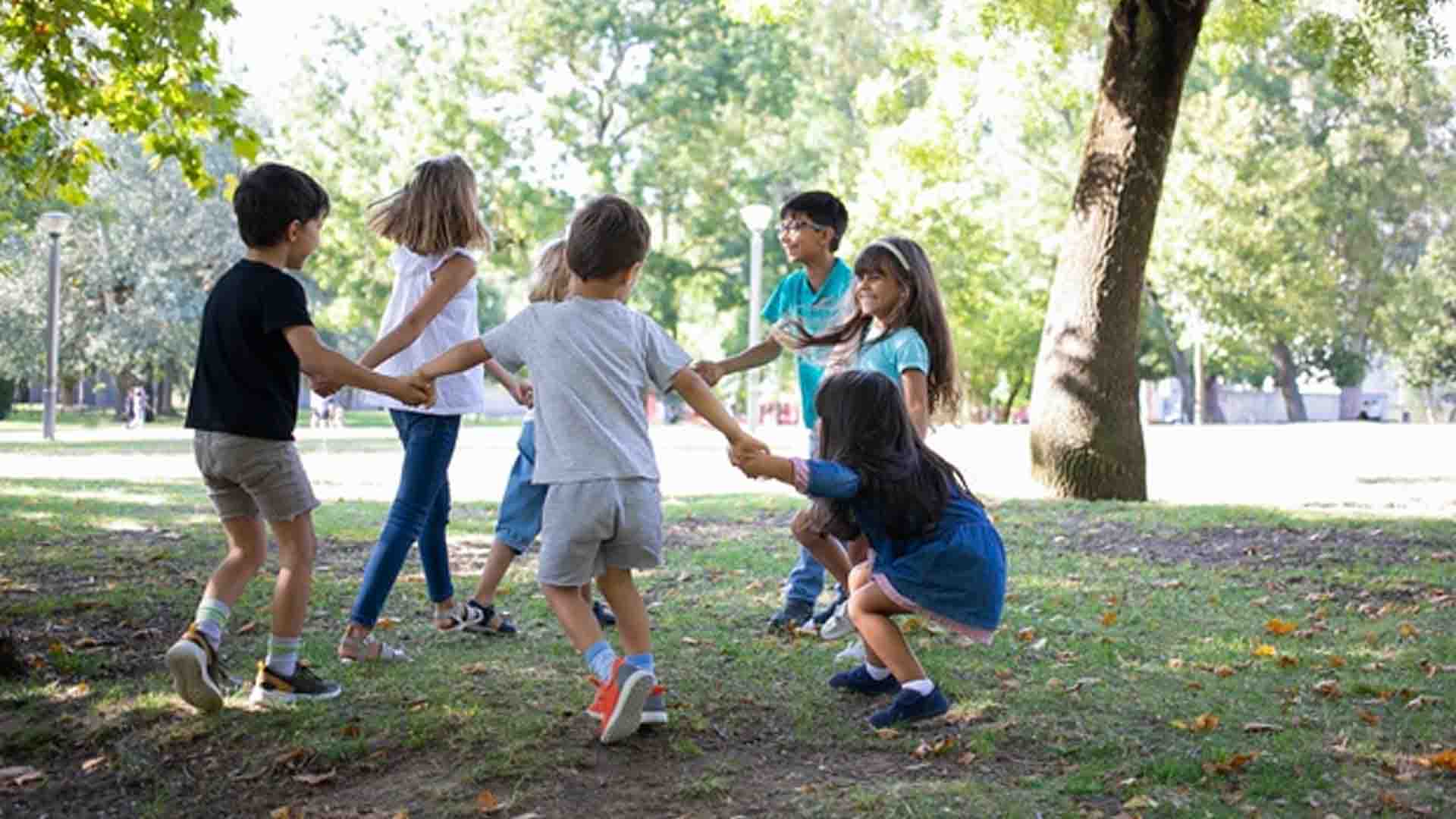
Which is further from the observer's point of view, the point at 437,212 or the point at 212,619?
the point at 437,212

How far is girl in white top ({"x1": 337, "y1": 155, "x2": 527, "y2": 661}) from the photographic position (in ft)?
18.4

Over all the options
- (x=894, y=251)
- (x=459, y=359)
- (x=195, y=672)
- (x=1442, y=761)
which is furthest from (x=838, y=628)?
(x=195, y=672)

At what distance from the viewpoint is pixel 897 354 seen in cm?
544

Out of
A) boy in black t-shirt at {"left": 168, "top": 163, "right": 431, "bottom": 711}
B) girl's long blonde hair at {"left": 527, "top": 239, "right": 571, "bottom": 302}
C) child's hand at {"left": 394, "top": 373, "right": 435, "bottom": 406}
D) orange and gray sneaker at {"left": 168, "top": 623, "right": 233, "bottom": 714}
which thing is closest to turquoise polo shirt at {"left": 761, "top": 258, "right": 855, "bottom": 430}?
girl's long blonde hair at {"left": 527, "top": 239, "right": 571, "bottom": 302}

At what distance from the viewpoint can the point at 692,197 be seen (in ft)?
142

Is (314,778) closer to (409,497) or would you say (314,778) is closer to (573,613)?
(573,613)

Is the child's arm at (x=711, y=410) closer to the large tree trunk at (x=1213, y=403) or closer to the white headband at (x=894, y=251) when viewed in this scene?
the white headband at (x=894, y=251)

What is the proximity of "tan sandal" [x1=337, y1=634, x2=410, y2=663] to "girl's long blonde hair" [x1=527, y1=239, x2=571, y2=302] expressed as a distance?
4.84 ft

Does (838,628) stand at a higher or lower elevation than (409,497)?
lower

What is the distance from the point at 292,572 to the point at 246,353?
75 cm

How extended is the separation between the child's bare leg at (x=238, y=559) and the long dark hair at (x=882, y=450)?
198 centimetres

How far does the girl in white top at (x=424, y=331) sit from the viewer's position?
5.61m

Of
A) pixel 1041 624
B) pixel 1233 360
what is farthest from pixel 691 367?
pixel 1233 360

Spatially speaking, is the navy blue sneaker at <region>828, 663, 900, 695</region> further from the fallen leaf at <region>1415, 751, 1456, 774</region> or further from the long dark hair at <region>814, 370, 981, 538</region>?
the fallen leaf at <region>1415, 751, 1456, 774</region>
